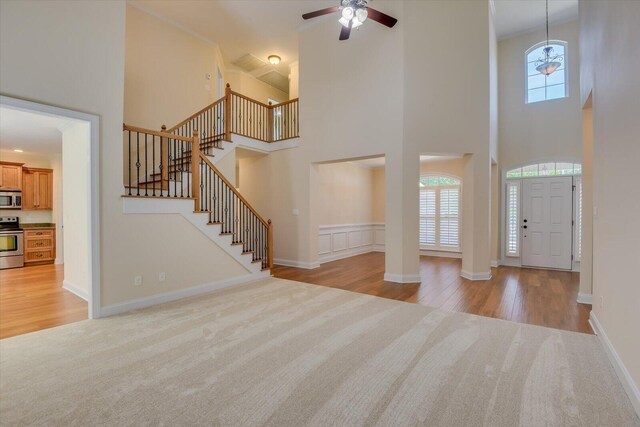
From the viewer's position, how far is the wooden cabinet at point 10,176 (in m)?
6.73

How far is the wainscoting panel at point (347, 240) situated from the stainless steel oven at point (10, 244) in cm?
697

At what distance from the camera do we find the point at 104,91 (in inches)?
144

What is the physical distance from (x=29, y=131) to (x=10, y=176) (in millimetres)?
3241

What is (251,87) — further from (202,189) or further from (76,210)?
(76,210)

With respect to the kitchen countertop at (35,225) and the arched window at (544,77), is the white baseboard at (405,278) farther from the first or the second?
the kitchen countertop at (35,225)

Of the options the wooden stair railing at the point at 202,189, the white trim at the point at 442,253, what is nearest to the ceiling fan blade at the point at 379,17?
the wooden stair railing at the point at 202,189

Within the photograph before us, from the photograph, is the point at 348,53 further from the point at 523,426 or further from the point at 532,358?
the point at 523,426

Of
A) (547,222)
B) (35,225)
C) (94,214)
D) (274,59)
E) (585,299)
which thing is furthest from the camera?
(274,59)

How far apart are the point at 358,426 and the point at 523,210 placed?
7.10m

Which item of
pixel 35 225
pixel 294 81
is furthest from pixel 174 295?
pixel 294 81

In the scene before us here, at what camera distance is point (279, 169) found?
7.16m

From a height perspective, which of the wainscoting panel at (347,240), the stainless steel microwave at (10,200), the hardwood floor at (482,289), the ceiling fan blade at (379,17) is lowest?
the hardwood floor at (482,289)

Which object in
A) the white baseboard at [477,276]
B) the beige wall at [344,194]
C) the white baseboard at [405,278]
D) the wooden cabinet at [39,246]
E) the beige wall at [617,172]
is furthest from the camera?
the beige wall at [344,194]

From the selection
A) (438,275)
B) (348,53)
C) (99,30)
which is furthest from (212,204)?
(438,275)
